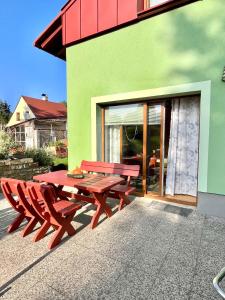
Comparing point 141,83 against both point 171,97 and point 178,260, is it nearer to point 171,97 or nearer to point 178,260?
point 171,97

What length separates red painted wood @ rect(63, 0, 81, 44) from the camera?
5.19 metres

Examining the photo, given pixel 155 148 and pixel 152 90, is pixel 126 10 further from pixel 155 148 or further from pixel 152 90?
pixel 155 148

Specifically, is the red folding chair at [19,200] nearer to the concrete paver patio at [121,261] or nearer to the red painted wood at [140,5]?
the concrete paver patio at [121,261]

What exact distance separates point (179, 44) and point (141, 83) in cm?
106

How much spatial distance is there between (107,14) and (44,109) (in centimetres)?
1889

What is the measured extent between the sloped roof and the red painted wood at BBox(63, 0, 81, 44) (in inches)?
578

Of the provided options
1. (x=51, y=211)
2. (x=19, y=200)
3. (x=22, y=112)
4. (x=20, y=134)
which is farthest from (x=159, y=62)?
(x=22, y=112)

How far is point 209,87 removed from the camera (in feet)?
12.0

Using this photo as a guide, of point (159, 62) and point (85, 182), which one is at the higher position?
point (159, 62)

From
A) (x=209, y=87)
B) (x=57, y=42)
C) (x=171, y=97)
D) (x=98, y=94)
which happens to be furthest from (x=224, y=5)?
(x=57, y=42)

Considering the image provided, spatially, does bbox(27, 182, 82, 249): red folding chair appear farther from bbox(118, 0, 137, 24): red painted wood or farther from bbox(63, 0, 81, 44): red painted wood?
bbox(63, 0, 81, 44): red painted wood

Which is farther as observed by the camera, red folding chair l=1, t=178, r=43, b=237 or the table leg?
the table leg

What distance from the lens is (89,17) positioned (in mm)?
5023

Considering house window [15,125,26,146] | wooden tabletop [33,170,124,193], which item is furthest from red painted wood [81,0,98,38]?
house window [15,125,26,146]
